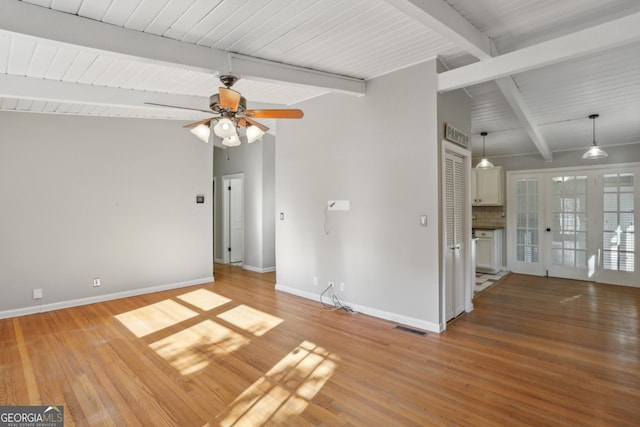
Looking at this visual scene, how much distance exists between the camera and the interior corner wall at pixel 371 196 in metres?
3.62

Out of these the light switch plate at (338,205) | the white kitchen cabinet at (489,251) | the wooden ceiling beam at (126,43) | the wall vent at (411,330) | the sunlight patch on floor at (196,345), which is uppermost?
the wooden ceiling beam at (126,43)

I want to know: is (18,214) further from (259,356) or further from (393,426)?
(393,426)

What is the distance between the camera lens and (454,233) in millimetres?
4020

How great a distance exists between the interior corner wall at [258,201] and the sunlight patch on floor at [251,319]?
2536mm

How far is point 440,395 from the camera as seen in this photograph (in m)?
2.41

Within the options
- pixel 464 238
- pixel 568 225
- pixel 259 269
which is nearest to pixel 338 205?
pixel 464 238

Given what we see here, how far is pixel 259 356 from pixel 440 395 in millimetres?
1597

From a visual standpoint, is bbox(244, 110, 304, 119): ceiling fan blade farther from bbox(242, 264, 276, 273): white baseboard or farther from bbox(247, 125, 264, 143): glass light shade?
bbox(242, 264, 276, 273): white baseboard

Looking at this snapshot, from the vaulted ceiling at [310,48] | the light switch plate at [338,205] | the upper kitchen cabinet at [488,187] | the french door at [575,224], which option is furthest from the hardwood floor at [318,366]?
the upper kitchen cabinet at [488,187]

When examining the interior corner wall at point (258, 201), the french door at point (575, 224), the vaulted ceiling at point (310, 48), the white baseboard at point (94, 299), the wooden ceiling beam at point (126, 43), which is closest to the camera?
the wooden ceiling beam at point (126, 43)

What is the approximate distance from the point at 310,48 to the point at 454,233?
8.79ft

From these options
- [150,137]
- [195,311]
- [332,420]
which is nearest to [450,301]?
[332,420]

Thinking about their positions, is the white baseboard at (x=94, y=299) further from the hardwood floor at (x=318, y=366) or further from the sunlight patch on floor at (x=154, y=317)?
the sunlight patch on floor at (x=154, y=317)

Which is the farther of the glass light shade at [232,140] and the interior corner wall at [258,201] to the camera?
the interior corner wall at [258,201]
